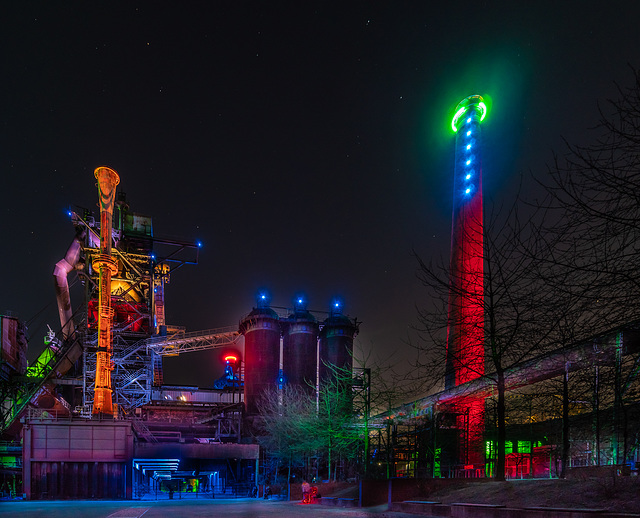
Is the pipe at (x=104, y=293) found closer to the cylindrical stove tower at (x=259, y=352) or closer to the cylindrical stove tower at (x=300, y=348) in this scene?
the cylindrical stove tower at (x=259, y=352)

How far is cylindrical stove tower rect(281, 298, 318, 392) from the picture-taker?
218 ft


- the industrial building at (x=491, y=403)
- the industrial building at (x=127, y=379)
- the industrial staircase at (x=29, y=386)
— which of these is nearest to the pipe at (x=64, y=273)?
the industrial building at (x=127, y=379)

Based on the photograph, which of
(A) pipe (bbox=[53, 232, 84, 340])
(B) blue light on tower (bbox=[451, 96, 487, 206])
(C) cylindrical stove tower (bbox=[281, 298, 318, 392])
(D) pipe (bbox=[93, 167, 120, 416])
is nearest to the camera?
(D) pipe (bbox=[93, 167, 120, 416])

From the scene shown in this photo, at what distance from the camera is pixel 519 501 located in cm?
1066

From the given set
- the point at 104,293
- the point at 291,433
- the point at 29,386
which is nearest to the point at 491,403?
the point at 291,433

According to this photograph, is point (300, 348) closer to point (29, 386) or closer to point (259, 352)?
point (259, 352)

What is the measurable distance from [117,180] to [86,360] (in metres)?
20.0

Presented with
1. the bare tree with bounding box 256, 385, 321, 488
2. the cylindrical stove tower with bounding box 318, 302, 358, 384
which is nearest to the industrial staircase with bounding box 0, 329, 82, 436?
the bare tree with bounding box 256, 385, 321, 488

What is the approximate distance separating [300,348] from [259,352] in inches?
209

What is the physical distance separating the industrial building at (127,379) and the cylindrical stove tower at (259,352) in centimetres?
13

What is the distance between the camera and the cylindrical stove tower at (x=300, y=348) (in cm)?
6631

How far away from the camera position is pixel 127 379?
6138 centimetres

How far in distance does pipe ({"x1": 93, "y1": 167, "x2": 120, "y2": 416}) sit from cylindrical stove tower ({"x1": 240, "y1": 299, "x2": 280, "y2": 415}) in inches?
Answer: 830

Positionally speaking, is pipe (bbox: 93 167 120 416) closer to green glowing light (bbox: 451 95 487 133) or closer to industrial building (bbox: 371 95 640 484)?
industrial building (bbox: 371 95 640 484)
